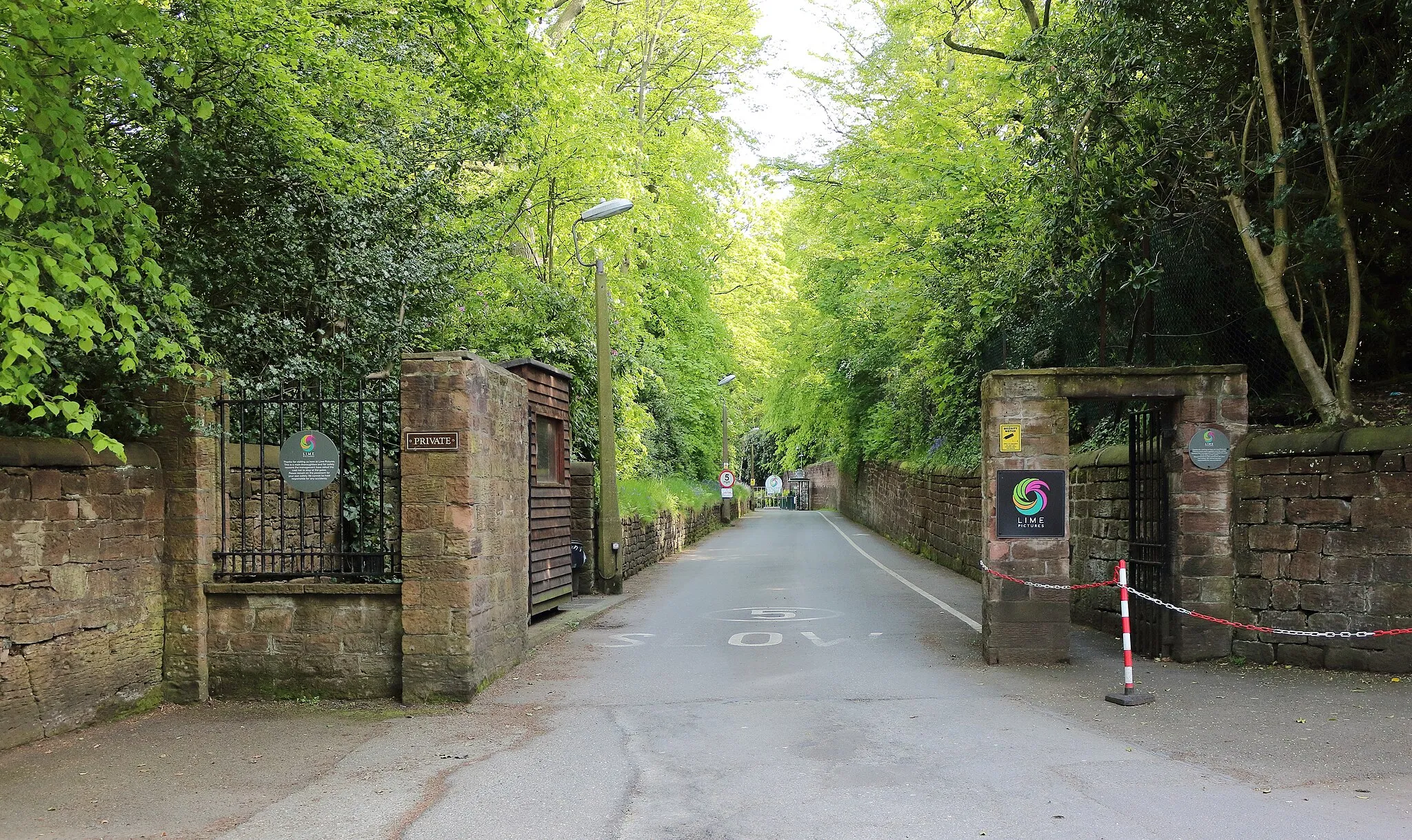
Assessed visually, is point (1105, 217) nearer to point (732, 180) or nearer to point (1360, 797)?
point (1360, 797)

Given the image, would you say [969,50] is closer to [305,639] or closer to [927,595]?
[927,595]

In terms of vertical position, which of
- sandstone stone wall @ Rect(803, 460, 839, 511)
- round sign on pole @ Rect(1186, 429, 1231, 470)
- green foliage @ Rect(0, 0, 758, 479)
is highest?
green foliage @ Rect(0, 0, 758, 479)

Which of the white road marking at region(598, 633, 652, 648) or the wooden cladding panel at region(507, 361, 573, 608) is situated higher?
the wooden cladding panel at region(507, 361, 573, 608)

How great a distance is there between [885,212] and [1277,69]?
45.6ft

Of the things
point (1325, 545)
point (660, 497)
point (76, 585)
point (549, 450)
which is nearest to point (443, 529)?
point (76, 585)

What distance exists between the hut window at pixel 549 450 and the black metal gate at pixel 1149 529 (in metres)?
7.52

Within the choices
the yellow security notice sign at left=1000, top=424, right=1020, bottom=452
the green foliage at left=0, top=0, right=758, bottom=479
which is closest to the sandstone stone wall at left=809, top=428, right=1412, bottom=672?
the yellow security notice sign at left=1000, top=424, right=1020, bottom=452

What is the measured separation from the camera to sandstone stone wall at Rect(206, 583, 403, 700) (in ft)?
28.0

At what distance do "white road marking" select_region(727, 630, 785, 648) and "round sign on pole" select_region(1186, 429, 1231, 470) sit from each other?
489 cm

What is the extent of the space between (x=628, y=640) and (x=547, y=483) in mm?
3005

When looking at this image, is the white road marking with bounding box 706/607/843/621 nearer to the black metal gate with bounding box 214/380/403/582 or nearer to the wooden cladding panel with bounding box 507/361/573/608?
the wooden cladding panel with bounding box 507/361/573/608

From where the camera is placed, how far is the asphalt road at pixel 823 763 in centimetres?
532

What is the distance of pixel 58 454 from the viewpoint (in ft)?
23.8

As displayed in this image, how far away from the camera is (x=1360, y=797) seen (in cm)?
565
